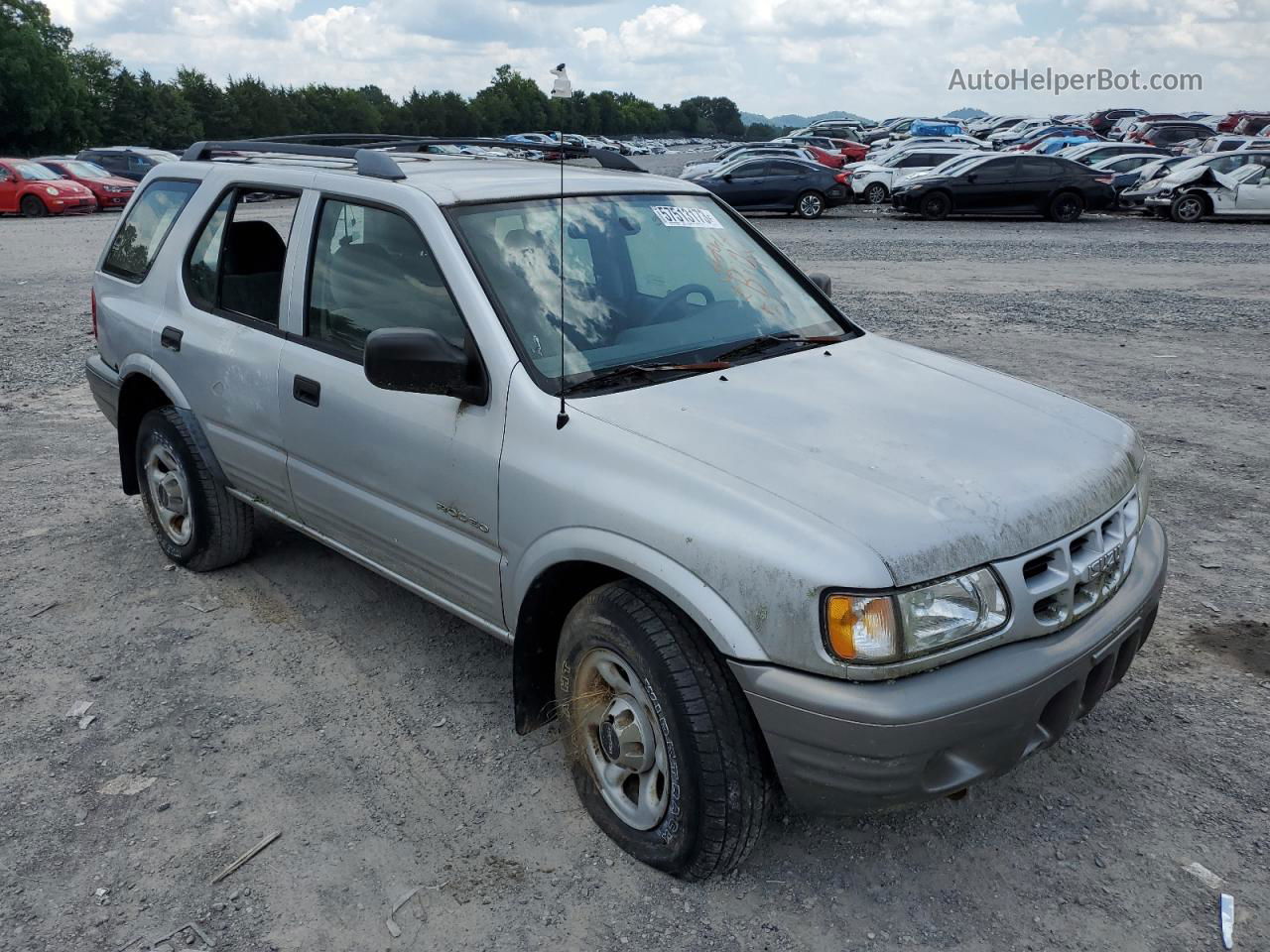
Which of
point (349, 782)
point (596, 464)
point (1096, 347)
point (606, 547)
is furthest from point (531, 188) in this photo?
point (1096, 347)

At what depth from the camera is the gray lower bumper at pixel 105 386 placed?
5.01 meters

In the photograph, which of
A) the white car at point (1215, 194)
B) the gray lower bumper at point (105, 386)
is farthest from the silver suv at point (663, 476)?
the white car at point (1215, 194)

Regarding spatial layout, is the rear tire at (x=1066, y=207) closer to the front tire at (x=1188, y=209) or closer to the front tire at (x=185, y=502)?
the front tire at (x=1188, y=209)

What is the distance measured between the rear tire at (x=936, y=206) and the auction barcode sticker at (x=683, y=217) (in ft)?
67.2

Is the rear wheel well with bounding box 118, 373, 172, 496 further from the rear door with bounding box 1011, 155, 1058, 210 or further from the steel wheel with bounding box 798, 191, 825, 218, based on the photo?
the rear door with bounding box 1011, 155, 1058, 210

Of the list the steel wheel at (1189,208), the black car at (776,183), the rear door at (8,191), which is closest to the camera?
the steel wheel at (1189,208)

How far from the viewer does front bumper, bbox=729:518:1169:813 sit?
2.41 metres

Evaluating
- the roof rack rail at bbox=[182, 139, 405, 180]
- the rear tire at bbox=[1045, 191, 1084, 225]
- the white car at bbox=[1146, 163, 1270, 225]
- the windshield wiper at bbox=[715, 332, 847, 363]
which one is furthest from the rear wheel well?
Answer: the white car at bbox=[1146, 163, 1270, 225]

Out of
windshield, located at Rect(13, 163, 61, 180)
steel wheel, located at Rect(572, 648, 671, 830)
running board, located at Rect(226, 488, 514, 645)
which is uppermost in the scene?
windshield, located at Rect(13, 163, 61, 180)

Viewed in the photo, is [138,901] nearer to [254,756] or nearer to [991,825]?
[254,756]

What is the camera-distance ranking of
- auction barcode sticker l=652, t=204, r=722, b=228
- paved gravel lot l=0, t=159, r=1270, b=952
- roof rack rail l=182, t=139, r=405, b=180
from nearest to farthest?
1. paved gravel lot l=0, t=159, r=1270, b=952
2. roof rack rail l=182, t=139, r=405, b=180
3. auction barcode sticker l=652, t=204, r=722, b=228

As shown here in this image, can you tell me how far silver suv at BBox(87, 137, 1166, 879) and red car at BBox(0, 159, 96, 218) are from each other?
25.1 m

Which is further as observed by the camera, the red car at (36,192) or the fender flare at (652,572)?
the red car at (36,192)

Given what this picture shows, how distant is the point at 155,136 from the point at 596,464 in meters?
68.7
